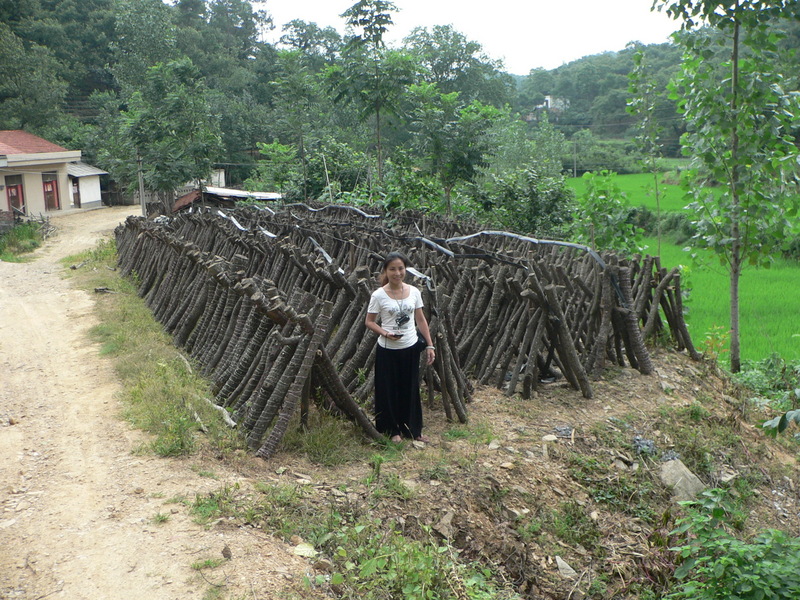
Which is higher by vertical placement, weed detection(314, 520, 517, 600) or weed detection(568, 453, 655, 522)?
weed detection(314, 520, 517, 600)

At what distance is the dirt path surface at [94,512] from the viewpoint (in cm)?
348

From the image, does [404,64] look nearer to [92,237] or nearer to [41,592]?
[92,237]

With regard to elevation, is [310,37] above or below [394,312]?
above

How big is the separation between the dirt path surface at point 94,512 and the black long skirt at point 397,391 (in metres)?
1.20

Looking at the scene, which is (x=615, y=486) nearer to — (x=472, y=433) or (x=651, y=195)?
(x=472, y=433)

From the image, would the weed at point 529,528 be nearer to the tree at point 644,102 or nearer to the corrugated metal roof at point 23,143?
the tree at point 644,102

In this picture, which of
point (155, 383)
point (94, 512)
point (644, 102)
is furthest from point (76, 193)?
point (94, 512)

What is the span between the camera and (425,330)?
209 inches

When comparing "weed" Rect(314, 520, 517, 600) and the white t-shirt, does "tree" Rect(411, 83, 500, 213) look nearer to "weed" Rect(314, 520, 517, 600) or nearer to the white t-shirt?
the white t-shirt

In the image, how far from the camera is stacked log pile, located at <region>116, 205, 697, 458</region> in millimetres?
5086

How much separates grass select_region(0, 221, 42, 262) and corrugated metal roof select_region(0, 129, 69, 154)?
22.8ft

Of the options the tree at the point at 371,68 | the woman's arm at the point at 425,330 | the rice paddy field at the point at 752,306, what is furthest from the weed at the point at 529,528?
the tree at the point at 371,68

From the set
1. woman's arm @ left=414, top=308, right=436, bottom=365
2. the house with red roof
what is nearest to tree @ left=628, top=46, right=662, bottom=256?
woman's arm @ left=414, top=308, right=436, bottom=365

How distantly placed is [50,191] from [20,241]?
1127 cm
